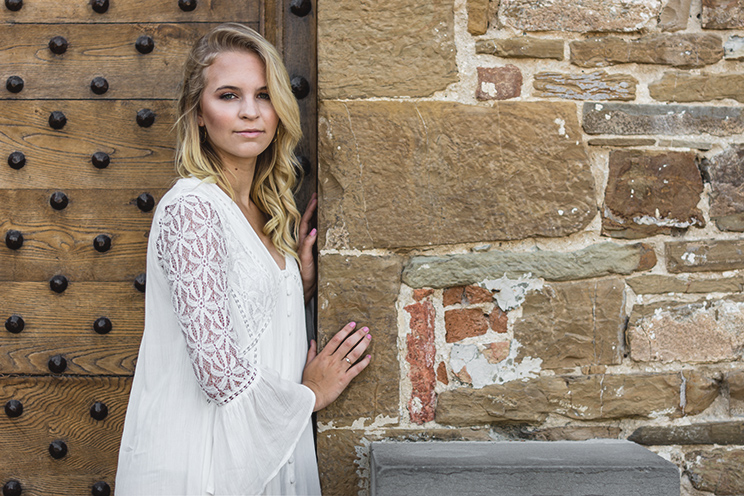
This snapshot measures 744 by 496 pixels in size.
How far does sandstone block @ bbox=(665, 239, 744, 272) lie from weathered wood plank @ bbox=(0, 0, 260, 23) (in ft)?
4.60

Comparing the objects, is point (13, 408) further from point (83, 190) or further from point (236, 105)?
point (236, 105)

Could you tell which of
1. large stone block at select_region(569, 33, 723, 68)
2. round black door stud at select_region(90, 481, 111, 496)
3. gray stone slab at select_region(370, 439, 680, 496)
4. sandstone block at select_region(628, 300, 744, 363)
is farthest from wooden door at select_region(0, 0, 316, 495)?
sandstone block at select_region(628, 300, 744, 363)

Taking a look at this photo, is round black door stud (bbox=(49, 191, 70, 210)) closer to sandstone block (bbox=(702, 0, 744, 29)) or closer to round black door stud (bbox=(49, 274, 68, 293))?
round black door stud (bbox=(49, 274, 68, 293))

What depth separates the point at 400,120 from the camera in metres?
1.62

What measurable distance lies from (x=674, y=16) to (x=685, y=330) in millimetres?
846

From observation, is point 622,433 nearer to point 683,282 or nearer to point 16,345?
point 683,282

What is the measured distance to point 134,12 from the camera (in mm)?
1914

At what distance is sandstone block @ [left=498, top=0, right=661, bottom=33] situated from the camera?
5.35 ft

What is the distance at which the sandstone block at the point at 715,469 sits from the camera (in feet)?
5.54

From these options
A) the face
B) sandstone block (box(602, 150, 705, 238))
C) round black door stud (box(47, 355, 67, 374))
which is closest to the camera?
the face

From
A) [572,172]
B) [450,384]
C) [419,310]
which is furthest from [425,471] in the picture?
[572,172]

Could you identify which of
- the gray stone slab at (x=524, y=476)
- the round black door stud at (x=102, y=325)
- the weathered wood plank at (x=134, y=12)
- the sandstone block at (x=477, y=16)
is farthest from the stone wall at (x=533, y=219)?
the round black door stud at (x=102, y=325)

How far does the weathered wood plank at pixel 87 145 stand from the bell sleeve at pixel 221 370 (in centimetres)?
58

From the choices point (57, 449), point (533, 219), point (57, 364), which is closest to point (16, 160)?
point (57, 364)
